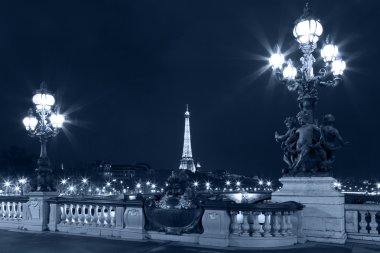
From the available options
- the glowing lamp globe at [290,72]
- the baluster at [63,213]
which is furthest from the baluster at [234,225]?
the baluster at [63,213]

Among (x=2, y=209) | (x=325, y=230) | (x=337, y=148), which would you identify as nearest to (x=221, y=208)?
(x=325, y=230)

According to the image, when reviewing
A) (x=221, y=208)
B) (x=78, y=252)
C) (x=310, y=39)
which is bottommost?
(x=78, y=252)

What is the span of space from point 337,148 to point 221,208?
4749 mm

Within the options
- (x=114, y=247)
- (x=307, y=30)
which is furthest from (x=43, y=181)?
(x=307, y=30)

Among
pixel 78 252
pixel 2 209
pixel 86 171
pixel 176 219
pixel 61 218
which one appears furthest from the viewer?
pixel 86 171

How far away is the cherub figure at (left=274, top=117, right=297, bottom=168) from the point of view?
17.3 metres

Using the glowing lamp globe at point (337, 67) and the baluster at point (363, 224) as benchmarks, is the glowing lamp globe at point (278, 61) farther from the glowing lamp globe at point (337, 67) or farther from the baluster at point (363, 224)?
the baluster at point (363, 224)

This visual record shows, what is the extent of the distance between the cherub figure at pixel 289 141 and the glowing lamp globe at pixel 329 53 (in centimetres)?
249

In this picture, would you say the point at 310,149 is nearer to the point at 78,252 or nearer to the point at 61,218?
the point at 78,252

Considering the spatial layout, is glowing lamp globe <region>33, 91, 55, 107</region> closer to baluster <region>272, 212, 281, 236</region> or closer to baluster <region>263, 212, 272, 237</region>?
baluster <region>263, 212, 272, 237</region>

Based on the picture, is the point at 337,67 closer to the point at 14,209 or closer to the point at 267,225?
the point at 267,225

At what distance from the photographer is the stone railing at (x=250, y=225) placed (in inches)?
583

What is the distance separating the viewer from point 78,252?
14219 mm

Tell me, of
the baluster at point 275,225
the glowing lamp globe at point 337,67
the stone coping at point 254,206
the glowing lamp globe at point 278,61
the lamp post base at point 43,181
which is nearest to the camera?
the stone coping at point 254,206
